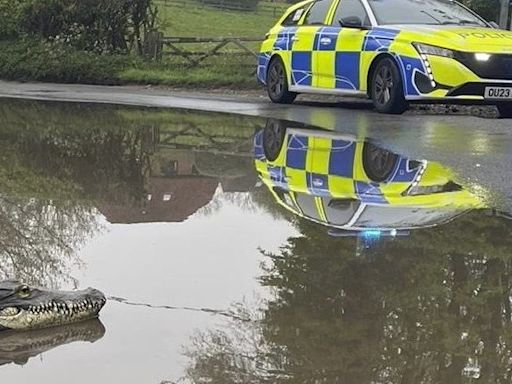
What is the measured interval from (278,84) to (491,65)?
357 cm

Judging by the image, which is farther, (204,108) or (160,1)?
(160,1)

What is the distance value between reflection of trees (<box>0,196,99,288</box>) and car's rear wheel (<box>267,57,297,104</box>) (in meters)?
7.47

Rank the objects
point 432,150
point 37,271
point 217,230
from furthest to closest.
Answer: point 432,150, point 217,230, point 37,271

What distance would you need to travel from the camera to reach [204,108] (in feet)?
37.6

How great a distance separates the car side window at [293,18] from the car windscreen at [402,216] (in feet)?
25.4

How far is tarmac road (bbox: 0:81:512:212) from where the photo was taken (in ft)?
19.9

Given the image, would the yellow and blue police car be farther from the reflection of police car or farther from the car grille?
the reflection of police car

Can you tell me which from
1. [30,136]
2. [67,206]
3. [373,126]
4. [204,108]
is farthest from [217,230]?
[204,108]

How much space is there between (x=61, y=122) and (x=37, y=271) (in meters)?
5.58

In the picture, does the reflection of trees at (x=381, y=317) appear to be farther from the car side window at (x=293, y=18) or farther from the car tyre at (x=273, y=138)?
the car side window at (x=293, y=18)

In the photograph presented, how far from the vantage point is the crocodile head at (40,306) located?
308cm

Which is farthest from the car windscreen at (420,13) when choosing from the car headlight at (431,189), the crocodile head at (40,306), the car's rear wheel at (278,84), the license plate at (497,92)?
the crocodile head at (40,306)

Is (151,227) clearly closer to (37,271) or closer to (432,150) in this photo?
(37,271)

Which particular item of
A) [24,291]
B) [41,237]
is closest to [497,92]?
[41,237]
